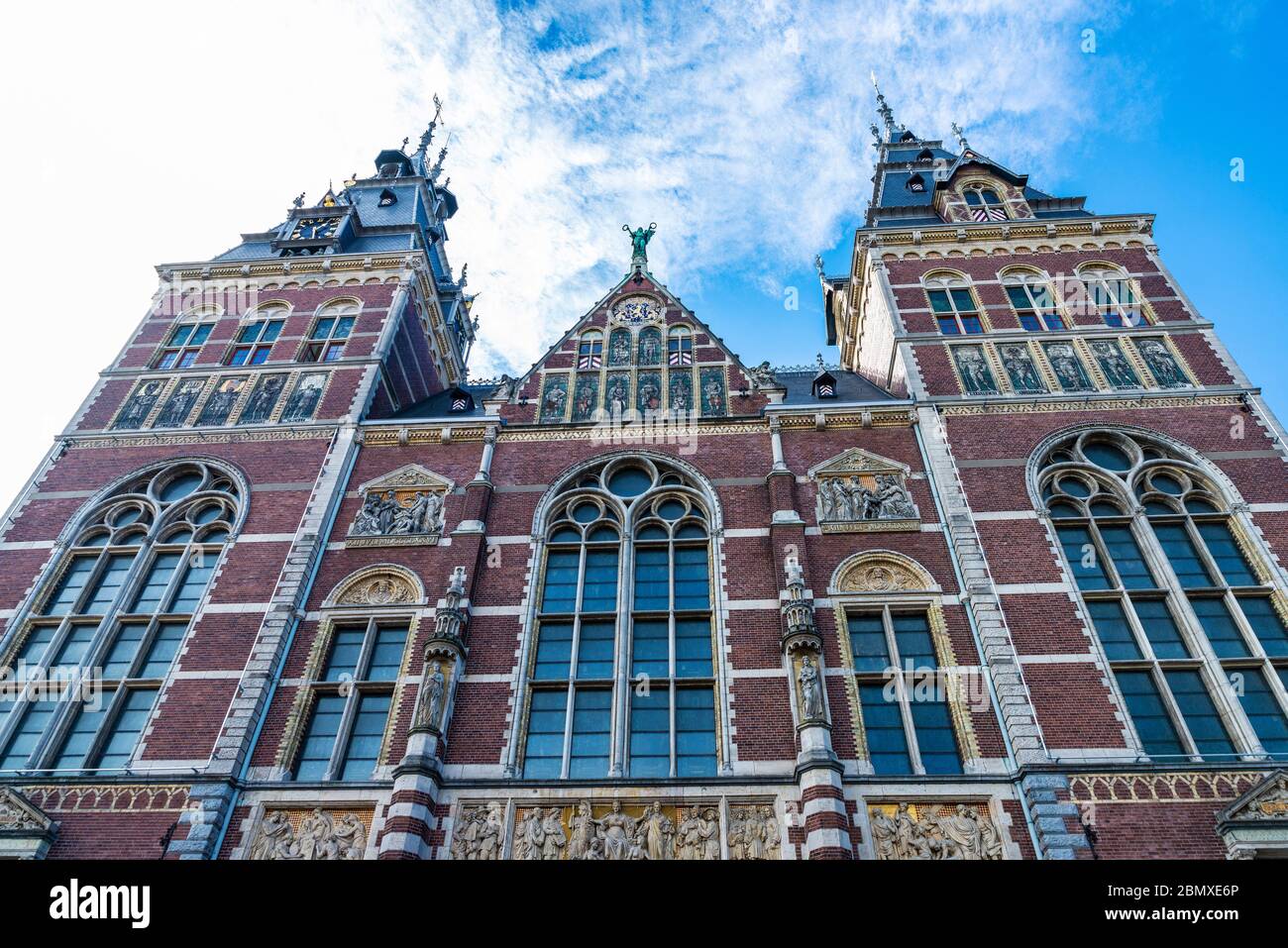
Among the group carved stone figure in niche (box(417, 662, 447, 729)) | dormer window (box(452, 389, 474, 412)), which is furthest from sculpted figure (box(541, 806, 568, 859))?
dormer window (box(452, 389, 474, 412))

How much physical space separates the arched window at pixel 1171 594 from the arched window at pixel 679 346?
8.35 m

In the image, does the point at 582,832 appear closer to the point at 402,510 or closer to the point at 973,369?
the point at 402,510

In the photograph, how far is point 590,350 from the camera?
827 inches

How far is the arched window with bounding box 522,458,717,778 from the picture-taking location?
13.6 metres

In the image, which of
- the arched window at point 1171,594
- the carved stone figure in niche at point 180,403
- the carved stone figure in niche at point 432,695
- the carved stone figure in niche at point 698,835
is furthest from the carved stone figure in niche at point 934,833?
the carved stone figure in niche at point 180,403

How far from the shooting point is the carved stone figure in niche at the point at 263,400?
19.5 meters

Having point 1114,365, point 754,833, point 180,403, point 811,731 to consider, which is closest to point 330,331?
point 180,403

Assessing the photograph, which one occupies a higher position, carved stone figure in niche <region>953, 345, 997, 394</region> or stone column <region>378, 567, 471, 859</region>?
carved stone figure in niche <region>953, 345, 997, 394</region>

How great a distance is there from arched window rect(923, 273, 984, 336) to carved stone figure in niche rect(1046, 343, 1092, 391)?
6.01 feet

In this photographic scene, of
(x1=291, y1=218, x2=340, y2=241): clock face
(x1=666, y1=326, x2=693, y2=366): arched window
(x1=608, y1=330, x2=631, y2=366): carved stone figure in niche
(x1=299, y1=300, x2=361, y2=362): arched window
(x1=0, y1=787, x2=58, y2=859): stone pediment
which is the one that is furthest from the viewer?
(x1=291, y1=218, x2=340, y2=241): clock face

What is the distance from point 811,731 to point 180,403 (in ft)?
54.3

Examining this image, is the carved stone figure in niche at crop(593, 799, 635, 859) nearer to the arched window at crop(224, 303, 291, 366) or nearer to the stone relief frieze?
the stone relief frieze
